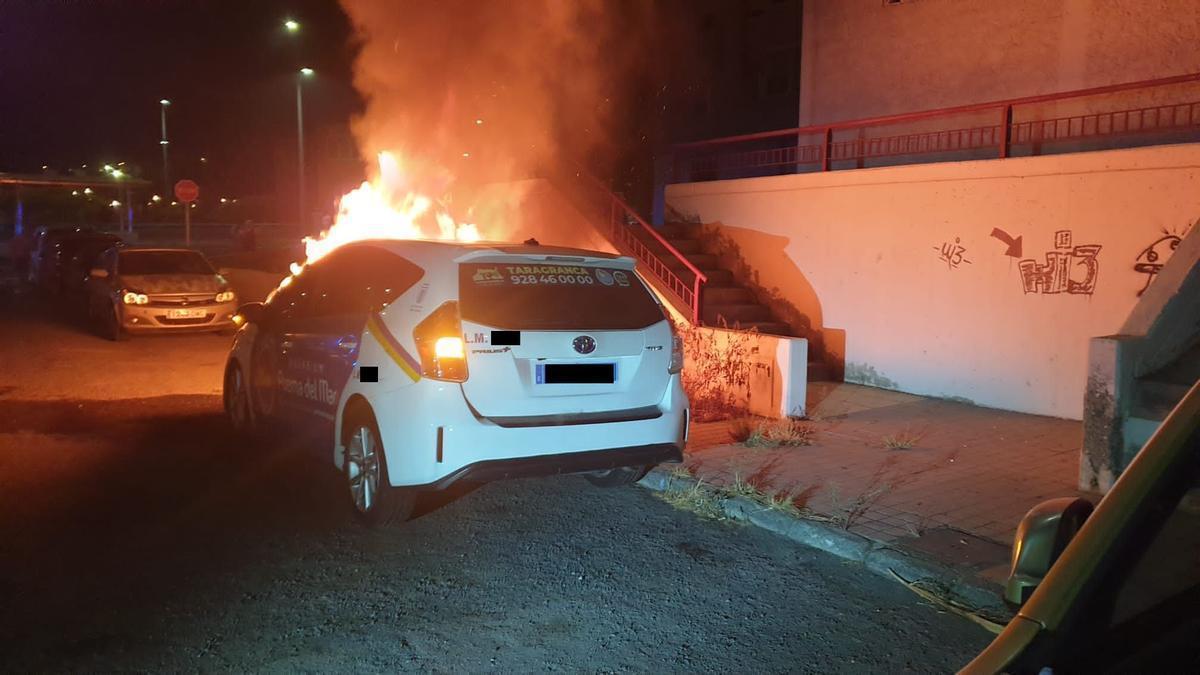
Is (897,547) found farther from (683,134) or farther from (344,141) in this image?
(344,141)

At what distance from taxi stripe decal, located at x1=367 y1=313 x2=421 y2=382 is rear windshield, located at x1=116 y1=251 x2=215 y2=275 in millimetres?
10107

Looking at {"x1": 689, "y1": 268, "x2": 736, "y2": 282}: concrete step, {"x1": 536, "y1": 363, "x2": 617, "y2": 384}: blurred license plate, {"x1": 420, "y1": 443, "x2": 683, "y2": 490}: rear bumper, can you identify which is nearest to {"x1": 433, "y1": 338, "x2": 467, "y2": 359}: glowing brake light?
{"x1": 536, "y1": 363, "x2": 617, "y2": 384}: blurred license plate

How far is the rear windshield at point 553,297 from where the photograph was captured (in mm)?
5199

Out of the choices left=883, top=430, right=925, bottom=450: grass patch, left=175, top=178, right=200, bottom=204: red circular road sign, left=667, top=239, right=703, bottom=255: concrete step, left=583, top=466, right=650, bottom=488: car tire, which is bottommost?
left=583, top=466, right=650, bottom=488: car tire

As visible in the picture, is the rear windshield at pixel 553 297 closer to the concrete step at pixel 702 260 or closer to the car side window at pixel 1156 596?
the car side window at pixel 1156 596

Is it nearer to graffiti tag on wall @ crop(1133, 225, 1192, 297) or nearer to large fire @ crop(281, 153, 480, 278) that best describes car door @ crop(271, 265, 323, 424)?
large fire @ crop(281, 153, 480, 278)

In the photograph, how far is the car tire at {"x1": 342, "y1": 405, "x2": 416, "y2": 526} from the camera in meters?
5.29

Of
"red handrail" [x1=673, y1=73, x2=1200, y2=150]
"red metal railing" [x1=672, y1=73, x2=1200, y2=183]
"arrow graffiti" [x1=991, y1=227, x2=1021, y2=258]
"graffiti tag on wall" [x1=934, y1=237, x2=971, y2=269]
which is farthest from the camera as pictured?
"graffiti tag on wall" [x1=934, y1=237, x2=971, y2=269]

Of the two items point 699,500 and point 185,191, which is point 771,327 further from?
point 185,191

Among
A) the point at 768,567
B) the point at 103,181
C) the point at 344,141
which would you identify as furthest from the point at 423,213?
the point at 103,181

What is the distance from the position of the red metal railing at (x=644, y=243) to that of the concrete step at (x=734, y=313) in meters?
0.22

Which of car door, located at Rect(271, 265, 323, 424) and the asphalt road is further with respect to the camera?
car door, located at Rect(271, 265, 323, 424)

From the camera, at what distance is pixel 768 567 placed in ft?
16.5

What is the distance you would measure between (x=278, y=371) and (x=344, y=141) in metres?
24.4
